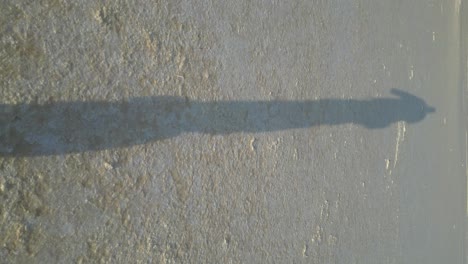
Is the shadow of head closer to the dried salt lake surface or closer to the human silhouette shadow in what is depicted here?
the dried salt lake surface

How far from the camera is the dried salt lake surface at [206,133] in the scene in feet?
5.56

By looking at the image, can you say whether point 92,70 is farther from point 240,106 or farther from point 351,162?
point 351,162

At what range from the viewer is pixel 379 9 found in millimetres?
3568

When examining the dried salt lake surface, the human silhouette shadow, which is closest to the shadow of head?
the dried salt lake surface

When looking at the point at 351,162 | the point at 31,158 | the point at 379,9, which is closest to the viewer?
the point at 31,158

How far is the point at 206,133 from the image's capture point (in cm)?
224

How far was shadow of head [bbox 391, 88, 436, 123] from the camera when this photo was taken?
3.84m

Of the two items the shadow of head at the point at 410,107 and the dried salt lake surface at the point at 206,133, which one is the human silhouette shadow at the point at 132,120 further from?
the shadow of head at the point at 410,107

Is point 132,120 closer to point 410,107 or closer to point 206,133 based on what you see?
point 206,133

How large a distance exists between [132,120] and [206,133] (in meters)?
0.48

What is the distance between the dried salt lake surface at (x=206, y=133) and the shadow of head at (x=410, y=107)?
6 centimetres

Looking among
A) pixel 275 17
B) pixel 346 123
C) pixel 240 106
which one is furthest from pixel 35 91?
pixel 346 123

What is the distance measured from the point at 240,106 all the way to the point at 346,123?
1153 mm

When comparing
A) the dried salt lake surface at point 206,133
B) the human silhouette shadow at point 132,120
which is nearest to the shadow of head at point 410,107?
the dried salt lake surface at point 206,133
